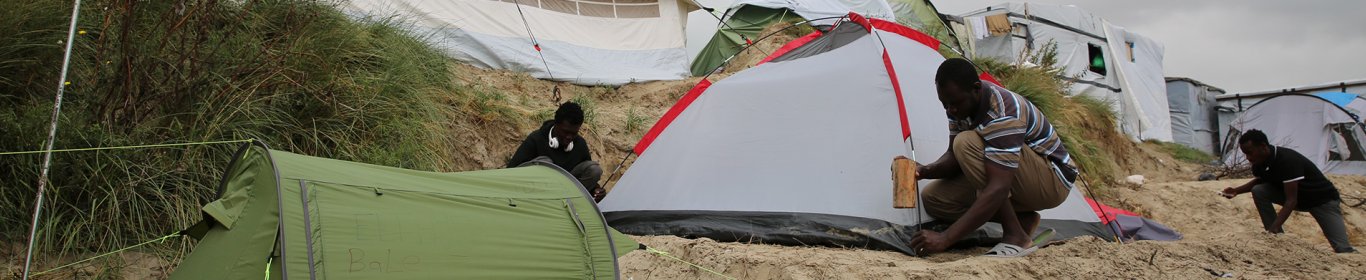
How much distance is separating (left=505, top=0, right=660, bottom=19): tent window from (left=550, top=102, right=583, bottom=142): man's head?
14.7 feet

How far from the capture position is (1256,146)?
5.88 m

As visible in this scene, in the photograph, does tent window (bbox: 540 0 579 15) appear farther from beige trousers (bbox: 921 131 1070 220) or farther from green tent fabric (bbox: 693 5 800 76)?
beige trousers (bbox: 921 131 1070 220)

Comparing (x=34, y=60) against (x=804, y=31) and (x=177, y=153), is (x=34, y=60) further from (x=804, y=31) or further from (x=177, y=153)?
(x=804, y=31)

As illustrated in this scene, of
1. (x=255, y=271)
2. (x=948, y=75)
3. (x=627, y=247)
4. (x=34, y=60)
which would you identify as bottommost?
(x=627, y=247)

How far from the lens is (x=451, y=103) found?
629cm

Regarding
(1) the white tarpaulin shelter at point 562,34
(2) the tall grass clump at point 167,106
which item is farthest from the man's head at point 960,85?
(1) the white tarpaulin shelter at point 562,34

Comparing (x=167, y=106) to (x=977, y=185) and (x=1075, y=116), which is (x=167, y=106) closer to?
(x=977, y=185)

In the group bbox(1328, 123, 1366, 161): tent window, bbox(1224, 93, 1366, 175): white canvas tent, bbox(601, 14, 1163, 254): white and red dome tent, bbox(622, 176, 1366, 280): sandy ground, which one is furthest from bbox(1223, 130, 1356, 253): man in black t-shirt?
bbox(1328, 123, 1366, 161): tent window

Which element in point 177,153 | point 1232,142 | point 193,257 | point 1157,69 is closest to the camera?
point 193,257

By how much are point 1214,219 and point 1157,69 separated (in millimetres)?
12588

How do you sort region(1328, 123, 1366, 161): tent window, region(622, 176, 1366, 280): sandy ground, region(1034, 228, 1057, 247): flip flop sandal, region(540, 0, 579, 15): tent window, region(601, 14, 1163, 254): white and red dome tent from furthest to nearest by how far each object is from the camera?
1. region(1328, 123, 1366, 161): tent window
2. region(540, 0, 579, 15): tent window
3. region(601, 14, 1163, 254): white and red dome tent
4. region(1034, 228, 1057, 247): flip flop sandal
5. region(622, 176, 1366, 280): sandy ground

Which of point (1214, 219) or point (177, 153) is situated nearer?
point (177, 153)

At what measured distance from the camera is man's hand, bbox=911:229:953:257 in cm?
383

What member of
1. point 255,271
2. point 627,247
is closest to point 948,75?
point 627,247
